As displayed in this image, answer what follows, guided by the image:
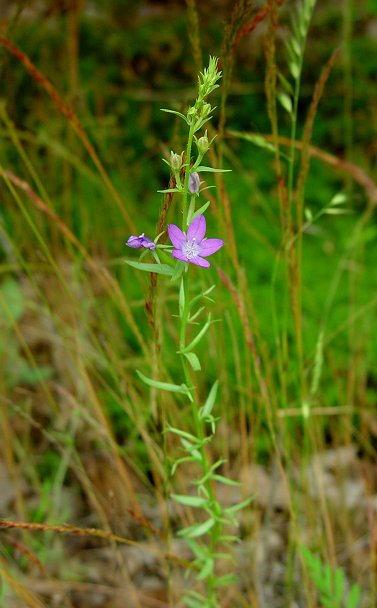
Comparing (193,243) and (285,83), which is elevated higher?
(285,83)

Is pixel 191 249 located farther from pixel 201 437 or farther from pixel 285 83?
pixel 285 83

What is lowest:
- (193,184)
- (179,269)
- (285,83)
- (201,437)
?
(201,437)

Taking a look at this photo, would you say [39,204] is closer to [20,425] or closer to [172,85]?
[20,425]

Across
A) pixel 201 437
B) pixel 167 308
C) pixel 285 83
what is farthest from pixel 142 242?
pixel 167 308

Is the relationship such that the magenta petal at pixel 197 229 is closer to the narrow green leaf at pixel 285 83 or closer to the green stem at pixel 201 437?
the green stem at pixel 201 437

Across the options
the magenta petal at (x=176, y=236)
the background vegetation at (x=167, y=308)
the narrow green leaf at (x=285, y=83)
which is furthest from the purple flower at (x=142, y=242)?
the narrow green leaf at (x=285, y=83)

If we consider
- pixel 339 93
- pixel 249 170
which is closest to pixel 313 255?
pixel 249 170

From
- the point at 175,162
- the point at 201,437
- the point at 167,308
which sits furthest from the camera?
the point at 167,308

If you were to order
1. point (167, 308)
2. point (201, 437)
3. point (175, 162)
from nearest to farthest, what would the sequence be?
point (175, 162) → point (201, 437) → point (167, 308)
